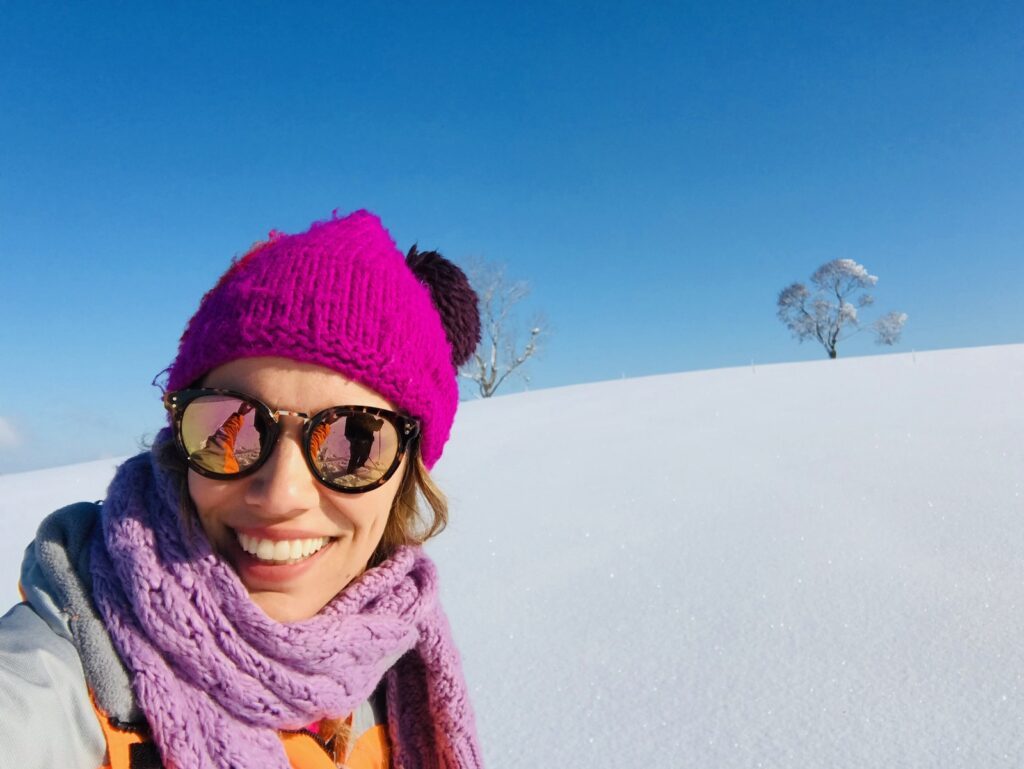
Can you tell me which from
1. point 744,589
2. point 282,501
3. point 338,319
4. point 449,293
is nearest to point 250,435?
point 282,501

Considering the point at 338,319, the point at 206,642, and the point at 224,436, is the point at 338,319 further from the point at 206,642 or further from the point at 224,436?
the point at 206,642

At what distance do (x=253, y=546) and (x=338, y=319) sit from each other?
0.40 metres

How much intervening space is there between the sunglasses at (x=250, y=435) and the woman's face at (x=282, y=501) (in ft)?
0.05

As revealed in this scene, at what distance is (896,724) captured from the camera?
5.27 ft

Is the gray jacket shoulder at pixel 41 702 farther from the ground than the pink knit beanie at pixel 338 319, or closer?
closer

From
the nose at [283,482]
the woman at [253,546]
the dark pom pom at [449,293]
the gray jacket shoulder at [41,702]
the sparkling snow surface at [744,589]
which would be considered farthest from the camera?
the sparkling snow surface at [744,589]

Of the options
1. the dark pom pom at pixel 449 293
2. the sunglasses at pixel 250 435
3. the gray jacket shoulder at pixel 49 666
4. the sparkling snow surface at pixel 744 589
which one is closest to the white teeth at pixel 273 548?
Answer: the sunglasses at pixel 250 435

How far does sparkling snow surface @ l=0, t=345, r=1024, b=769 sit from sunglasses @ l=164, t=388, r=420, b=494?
1.12 metres

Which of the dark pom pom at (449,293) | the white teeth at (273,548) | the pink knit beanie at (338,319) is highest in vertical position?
the dark pom pom at (449,293)

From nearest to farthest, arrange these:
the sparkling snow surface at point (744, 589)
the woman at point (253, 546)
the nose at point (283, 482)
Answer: the woman at point (253, 546)
the nose at point (283, 482)
the sparkling snow surface at point (744, 589)

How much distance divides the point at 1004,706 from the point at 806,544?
0.99 m

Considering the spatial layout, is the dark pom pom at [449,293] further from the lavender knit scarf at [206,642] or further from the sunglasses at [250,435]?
the lavender knit scarf at [206,642]

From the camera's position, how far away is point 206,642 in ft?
2.86

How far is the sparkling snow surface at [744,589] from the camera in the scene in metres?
1.65
